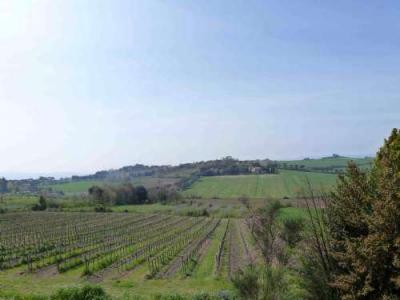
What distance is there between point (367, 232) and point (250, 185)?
11758 cm

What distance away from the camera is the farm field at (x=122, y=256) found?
97.8 ft

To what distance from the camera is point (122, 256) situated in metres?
43.4

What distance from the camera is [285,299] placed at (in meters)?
16.0

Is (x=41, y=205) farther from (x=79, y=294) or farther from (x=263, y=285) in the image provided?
(x=263, y=285)

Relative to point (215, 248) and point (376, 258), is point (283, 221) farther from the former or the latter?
point (376, 258)

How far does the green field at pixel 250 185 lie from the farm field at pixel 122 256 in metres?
40.0

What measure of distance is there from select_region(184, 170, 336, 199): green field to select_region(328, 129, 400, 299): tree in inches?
3480

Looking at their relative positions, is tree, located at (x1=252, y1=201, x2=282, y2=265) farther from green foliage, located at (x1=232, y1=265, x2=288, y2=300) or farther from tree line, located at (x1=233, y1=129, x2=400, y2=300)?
tree line, located at (x1=233, y1=129, x2=400, y2=300)


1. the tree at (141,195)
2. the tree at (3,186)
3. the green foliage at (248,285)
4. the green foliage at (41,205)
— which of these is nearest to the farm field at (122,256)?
the green foliage at (248,285)

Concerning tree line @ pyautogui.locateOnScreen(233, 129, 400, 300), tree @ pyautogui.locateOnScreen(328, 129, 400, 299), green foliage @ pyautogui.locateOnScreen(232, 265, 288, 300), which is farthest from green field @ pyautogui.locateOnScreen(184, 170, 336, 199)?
tree @ pyautogui.locateOnScreen(328, 129, 400, 299)

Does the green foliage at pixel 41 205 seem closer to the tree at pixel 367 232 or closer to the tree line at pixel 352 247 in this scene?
the tree line at pixel 352 247

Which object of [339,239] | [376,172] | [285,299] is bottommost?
[285,299]

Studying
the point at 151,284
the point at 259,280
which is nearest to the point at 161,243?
the point at 151,284

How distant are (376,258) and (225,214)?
80847mm
